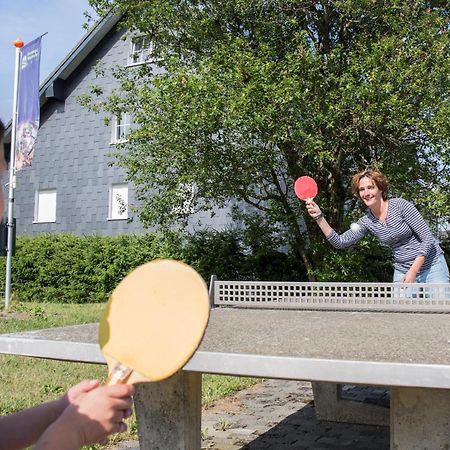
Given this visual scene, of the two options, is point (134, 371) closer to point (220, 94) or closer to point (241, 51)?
point (220, 94)

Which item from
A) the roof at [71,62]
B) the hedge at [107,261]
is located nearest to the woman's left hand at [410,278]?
the hedge at [107,261]

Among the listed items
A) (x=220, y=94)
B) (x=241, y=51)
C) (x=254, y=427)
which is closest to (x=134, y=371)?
(x=254, y=427)

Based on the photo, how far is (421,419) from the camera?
2318mm

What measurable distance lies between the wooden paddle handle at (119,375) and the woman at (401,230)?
364cm

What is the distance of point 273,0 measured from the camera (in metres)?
10.9

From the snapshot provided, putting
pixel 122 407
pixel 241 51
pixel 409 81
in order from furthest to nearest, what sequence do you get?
pixel 241 51
pixel 409 81
pixel 122 407

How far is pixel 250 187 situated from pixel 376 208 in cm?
678

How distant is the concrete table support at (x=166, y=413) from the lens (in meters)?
2.79

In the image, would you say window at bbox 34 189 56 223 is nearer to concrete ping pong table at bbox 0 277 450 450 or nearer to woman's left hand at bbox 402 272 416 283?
woman's left hand at bbox 402 272 416 283

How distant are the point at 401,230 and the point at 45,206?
18.4m

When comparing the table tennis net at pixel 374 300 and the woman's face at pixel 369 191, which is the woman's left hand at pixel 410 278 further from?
the woman's face at pixel 369 191

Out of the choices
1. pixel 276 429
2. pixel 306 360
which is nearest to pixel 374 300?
pixel 276 429

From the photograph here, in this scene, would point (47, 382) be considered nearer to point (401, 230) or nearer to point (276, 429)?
point (276, 429)

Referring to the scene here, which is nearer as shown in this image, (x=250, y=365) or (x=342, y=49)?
(x=250, y=365)
